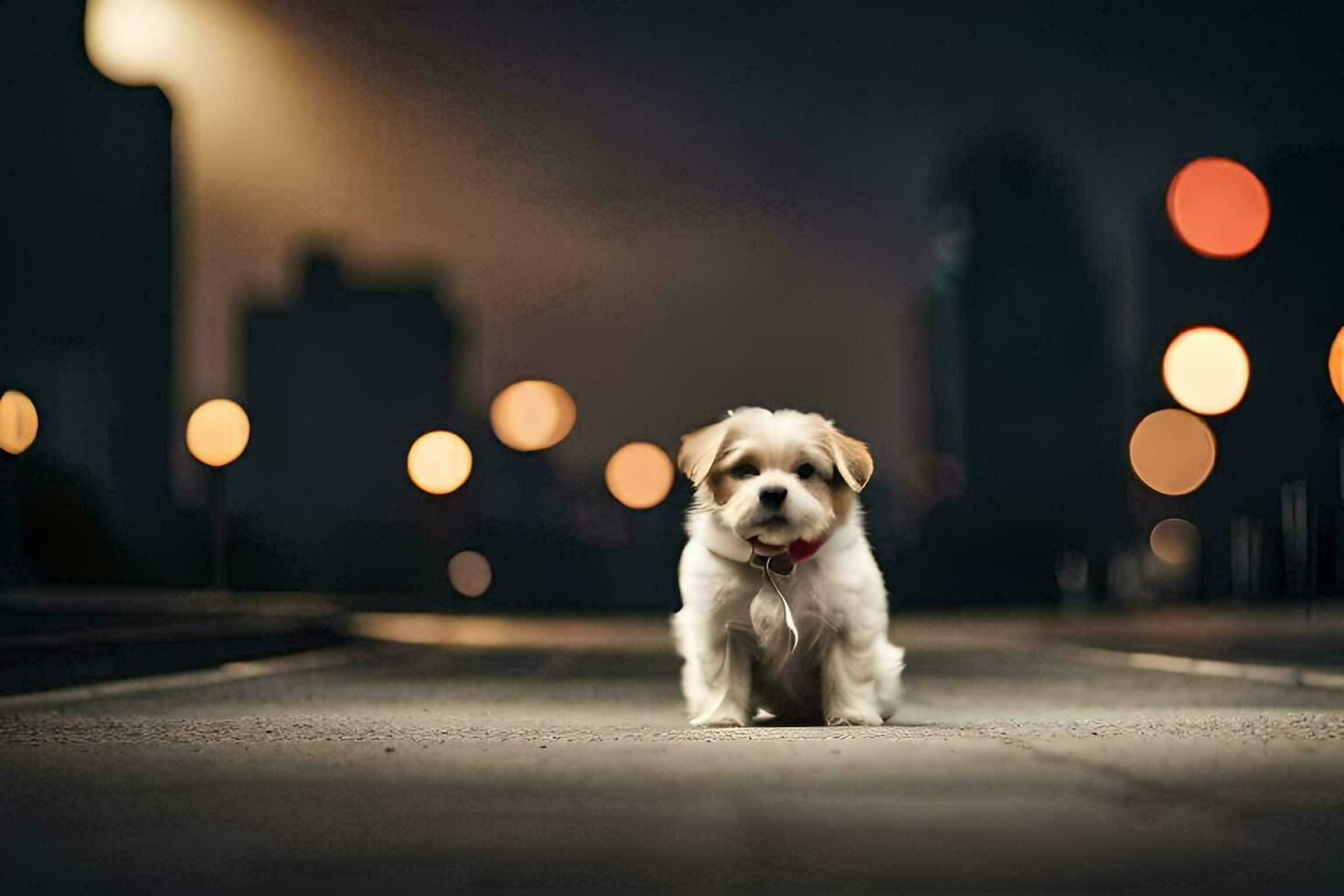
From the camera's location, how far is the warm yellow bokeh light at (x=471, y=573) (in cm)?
9194

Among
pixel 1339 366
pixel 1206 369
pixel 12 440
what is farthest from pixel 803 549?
pixel 12 440

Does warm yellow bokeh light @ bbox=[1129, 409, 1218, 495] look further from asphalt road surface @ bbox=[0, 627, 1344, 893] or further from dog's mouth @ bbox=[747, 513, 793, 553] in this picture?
dog's mouth @ bbox=[747, 513, 793, 553]

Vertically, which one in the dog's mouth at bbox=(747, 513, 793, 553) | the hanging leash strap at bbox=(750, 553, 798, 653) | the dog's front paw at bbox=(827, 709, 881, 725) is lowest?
the dog's front paw at bbox=(827, 709, 881, 725)

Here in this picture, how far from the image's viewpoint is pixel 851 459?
993 centimetres

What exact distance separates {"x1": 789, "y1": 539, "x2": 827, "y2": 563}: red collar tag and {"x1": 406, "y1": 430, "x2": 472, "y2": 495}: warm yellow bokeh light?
49.7 meters

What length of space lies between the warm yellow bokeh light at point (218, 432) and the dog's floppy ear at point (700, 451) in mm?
33769

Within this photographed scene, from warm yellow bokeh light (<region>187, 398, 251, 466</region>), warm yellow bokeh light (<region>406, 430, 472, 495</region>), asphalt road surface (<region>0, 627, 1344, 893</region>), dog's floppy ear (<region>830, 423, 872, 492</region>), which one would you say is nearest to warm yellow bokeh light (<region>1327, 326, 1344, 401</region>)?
asphalt road surface (<region>0, 627, 1344, 893</region>)

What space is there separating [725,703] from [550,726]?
1.40 meters

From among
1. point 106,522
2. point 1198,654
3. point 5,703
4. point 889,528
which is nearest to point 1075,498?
point 889,528

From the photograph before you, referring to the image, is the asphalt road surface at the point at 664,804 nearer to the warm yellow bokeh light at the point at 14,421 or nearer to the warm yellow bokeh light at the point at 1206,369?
the warm yellow bokeh light at the point at 1206,369

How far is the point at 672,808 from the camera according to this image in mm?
6957

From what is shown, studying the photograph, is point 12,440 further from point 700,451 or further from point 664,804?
point 664,804

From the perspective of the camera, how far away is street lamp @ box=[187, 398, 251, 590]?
41.2m

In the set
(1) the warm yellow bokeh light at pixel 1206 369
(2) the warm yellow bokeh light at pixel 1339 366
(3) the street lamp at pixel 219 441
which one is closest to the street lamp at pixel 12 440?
(3) the street lamp at pixel 219 441
